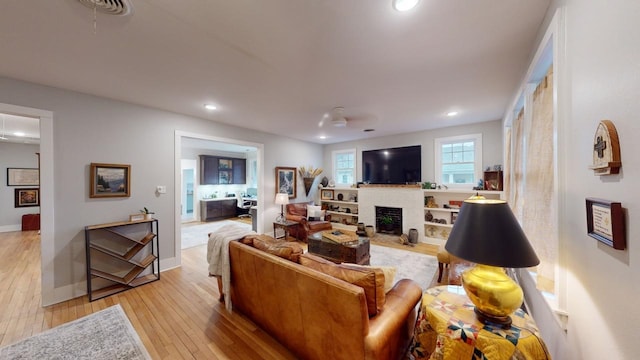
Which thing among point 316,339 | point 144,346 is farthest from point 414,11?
point 144,346

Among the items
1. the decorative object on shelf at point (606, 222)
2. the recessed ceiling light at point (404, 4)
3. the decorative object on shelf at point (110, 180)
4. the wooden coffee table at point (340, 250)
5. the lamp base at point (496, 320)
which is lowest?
the wooden coffee table at point (340, 250)

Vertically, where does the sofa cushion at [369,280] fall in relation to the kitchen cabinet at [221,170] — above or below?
below

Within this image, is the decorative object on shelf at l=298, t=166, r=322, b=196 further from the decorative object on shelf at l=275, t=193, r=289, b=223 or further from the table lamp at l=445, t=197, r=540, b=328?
the table lamp at l=445, t=197, r=540, b=328

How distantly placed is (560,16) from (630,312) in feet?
4.87

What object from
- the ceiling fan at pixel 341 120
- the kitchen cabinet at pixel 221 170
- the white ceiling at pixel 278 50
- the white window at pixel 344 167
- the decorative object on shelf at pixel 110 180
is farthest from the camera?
the kitchen cabinet at pixel 221 170

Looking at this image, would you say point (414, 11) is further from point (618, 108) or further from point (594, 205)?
point (594, 205)

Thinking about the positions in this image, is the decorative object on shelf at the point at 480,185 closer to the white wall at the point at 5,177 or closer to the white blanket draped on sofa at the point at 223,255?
the white blanket draped on sofa at the point at 223,255

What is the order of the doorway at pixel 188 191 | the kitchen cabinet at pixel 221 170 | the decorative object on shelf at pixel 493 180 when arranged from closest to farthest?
the decorative object on shelf at pixel 493 180 < the doorway at pixel 188 191 < the kitchen cabinet at pixel 221 170

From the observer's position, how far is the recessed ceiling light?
53.1 inches

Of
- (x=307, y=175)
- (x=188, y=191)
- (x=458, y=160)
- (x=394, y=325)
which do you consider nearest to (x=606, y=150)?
(x=394, y=325)

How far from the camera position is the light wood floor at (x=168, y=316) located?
1894 mm

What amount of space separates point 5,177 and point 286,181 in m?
7.49

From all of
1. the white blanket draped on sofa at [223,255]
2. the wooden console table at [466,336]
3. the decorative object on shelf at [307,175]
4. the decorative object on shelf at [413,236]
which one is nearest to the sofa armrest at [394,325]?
the wooden console table at [466,336]

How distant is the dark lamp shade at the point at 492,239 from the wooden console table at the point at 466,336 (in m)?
0.40
